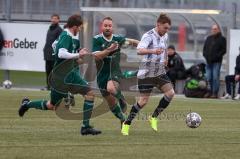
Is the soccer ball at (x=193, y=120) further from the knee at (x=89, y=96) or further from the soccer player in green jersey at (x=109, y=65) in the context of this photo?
the knee at (x=89, y=96)

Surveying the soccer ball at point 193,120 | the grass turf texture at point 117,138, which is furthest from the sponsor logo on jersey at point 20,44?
the soccer ball at point 193,120

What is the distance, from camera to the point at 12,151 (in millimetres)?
10992

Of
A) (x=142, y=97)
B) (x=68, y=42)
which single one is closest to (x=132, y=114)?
(x=142, y=97)

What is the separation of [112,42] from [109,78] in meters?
0.72

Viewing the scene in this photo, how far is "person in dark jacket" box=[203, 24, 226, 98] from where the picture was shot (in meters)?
24.0

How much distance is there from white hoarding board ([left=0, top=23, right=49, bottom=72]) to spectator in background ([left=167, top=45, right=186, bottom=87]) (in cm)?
447

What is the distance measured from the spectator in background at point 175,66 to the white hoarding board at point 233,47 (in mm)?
1426

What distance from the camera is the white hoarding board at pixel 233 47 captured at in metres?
24.1

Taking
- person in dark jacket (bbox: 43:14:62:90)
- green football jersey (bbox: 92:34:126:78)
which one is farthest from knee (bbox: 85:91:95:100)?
person in dark jacket (bbox: 43:14:62:90)

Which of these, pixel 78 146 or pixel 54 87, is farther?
pixel 54 87

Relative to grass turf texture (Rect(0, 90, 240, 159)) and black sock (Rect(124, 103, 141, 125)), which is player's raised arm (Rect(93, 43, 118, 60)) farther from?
grass turf texture (Rect(0, 90, 240, 159))

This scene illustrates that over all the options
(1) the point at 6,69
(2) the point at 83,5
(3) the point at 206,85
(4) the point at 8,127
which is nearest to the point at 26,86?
(1) the point at 6,69

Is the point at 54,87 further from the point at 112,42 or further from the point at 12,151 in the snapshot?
the point at 12,151

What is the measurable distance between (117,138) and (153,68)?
69.8 inches
